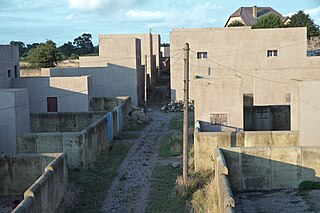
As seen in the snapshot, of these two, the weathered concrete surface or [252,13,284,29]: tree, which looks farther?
[252,13,284,29]: tree

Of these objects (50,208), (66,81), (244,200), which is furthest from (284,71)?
(50,208)

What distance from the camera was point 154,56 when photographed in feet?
185

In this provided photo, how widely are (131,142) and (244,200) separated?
1126cm

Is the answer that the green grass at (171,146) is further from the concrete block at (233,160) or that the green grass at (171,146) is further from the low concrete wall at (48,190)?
the low concrete wall at (48,190)

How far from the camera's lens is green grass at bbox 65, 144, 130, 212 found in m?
14.2

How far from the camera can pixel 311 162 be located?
1516cm

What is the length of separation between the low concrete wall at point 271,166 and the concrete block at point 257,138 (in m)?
2.18

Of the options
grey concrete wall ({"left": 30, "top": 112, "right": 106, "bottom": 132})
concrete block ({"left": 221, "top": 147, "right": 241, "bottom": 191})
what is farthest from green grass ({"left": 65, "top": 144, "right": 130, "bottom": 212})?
grey concrete wall ({"left": 30, "top": 112, "right": 106, "bottom": 132})

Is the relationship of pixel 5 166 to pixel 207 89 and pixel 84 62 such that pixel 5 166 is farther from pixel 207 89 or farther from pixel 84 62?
pixel 84 62

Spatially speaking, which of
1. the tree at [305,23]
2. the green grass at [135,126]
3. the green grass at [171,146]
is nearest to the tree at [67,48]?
the tree at [305,23]

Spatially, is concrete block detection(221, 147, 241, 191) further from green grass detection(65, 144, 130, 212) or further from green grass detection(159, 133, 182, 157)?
green grass detection(159, 133, 182, 157)

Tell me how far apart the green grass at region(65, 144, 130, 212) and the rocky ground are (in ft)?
14.4

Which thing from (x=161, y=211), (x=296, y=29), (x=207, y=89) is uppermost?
(x=296, y=29)

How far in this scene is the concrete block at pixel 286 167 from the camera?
1514 cm
